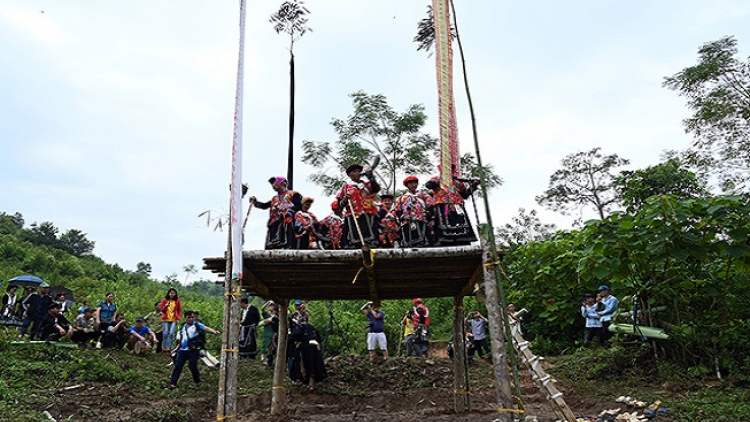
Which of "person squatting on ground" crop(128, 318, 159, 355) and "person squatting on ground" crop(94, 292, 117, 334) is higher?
"person squatting on ground" crop(94, 292, 117, 334)

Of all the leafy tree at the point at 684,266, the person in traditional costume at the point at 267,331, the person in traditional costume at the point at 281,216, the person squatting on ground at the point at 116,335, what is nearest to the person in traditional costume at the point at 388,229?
the person in traditional costume at the point at 281,216

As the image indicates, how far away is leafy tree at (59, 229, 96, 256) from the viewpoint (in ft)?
129

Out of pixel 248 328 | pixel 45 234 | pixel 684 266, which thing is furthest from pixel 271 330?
pixel 45 234

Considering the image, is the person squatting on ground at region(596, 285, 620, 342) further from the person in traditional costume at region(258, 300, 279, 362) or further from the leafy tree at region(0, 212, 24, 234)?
the leafy tree at region(0, 212, 24, 234)

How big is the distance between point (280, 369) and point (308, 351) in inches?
60.6

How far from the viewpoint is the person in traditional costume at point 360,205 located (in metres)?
7.85

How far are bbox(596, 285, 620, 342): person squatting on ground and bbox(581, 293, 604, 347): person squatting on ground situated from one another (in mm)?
95

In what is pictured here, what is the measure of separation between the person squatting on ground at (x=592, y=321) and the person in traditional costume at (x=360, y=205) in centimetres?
760

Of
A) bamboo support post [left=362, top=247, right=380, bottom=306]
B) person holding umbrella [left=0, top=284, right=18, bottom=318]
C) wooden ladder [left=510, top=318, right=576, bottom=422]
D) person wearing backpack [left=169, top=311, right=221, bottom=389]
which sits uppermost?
person holding umbrella [left=0, top=284, right=18, bottom=318]

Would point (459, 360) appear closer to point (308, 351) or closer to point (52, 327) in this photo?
point (308, 351)

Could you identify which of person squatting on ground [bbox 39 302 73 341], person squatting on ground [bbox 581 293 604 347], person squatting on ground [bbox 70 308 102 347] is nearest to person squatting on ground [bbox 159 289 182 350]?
person squatting on ground [bbox 70 308 102 347]

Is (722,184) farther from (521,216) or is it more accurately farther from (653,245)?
(521,216)

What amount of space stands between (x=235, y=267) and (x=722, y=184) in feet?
47.9

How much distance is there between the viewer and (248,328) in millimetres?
14266
